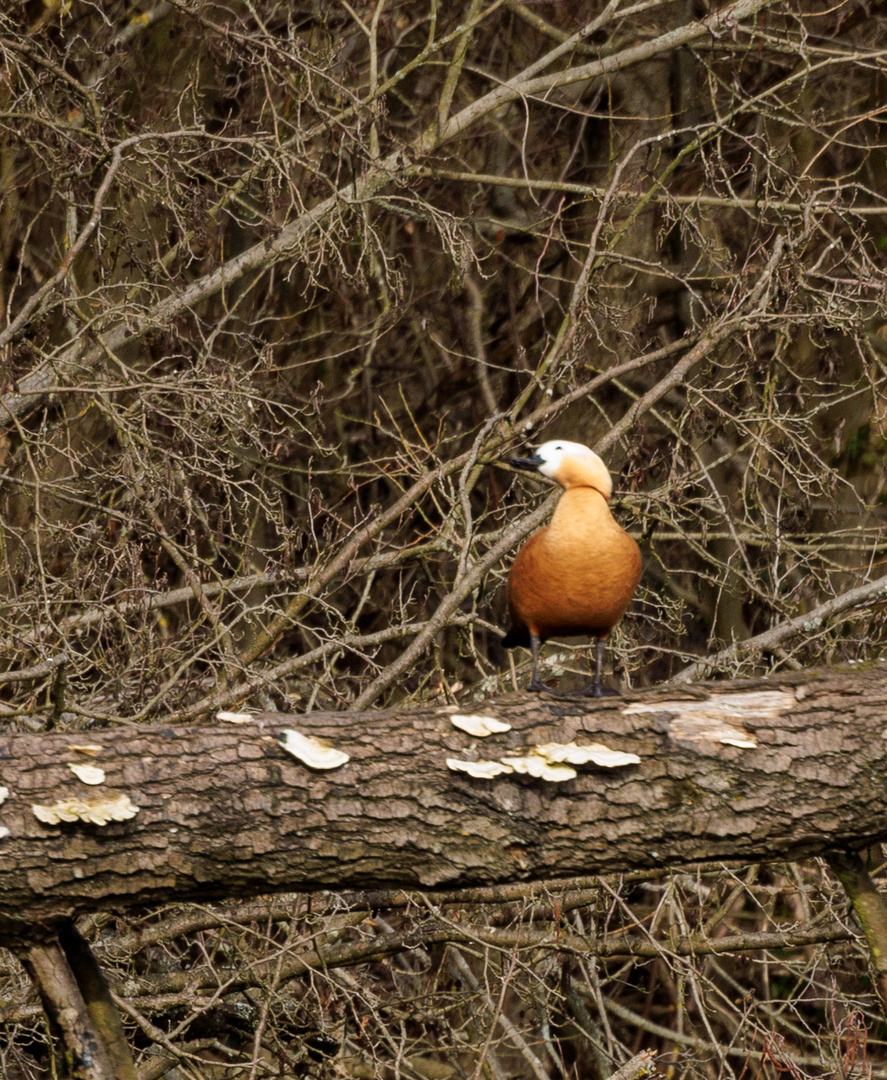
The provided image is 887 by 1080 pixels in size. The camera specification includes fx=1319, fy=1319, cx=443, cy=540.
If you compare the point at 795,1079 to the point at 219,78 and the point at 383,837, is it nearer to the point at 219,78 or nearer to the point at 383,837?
the point at 383,837

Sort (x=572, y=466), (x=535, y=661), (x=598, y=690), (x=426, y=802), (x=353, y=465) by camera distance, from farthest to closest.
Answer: (x=353, y=465) < (x=535, y=661) < (x=572, y=466) < (x=598, y=690) < (x=426, y=802)

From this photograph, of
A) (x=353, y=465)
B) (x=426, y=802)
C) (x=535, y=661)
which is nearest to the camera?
(x=426, y=802)

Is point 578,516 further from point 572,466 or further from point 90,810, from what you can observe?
point 90,810

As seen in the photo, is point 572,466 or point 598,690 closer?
point 598,690

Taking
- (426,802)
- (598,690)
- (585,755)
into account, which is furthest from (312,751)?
(598,690)

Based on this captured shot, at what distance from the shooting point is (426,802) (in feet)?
8.02

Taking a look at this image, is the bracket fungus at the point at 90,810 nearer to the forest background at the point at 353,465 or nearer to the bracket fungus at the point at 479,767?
the bracket fungus at the point at 479,767

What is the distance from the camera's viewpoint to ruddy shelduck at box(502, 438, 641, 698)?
3.14m

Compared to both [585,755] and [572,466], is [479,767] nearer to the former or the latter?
[585,755]

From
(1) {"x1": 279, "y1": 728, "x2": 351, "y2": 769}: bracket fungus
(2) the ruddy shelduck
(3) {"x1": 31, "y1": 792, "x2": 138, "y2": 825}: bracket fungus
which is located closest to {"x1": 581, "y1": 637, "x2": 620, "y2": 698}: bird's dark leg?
(2) the ruddy shelduck

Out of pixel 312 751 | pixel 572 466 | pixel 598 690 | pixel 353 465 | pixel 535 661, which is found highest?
pixel 353 465

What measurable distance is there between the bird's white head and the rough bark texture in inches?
30.5

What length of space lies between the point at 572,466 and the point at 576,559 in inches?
9.3

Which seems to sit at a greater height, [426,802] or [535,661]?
[535,661]
